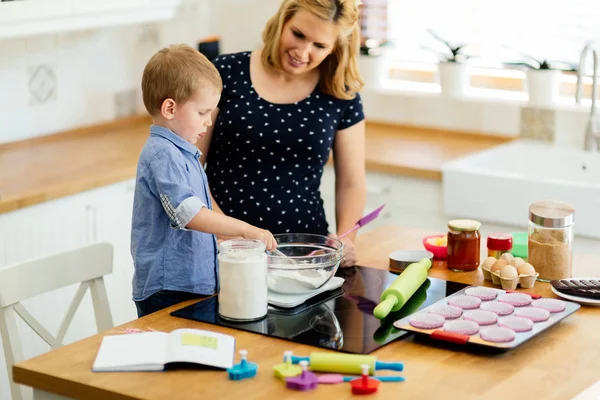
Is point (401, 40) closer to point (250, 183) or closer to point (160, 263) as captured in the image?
point (250, 183)

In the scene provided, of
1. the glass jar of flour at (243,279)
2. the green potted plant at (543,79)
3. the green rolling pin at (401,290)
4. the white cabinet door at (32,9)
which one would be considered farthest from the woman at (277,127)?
the green potted plant at (543,79)

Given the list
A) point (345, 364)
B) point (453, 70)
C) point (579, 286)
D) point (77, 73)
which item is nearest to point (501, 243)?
point (579, 286)

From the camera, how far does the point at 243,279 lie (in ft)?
5.97

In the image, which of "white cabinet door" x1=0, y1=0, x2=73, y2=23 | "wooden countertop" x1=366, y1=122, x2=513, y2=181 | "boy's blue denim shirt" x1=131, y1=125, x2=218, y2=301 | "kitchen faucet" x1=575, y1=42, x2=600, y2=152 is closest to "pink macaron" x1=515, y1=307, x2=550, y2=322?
"boy's blue denim shirt" x1=131, y1=125, x2=218, y2=301

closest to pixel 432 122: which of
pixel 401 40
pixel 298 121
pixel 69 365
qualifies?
pixel 401 40

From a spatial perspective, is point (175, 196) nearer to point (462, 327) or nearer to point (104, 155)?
point (462, 327)

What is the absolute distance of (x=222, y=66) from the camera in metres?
2.54

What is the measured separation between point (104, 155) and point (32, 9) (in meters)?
0.60

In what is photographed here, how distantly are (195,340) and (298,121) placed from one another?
3.12 feet

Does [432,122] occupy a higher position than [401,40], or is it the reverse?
[401,40]

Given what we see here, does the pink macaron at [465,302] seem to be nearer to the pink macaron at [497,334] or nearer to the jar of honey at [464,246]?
the pink macaron at [497,334]

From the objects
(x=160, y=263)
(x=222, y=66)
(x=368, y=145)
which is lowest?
(x=368, y=145)

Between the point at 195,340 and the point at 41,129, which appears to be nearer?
the point at 195,340

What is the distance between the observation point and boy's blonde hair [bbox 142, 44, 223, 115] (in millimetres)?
1879
